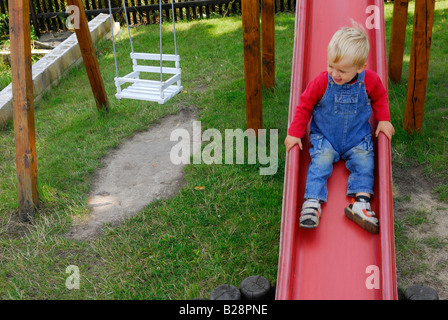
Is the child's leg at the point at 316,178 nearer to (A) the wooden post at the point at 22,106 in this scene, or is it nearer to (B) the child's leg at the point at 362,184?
(B) the child's leg at the point at 362,184

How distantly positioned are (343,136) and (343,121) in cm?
10

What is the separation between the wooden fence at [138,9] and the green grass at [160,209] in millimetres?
3461

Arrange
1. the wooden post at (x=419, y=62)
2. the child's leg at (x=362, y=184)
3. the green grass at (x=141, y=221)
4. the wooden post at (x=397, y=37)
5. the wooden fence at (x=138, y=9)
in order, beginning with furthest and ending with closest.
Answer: the wooden fence at (x=138, y=9)
the wooden post at (x=397, y=37)
the wooden post at (x=419, y=62)
the green grass at (x=141, y=221)
the child's leg at (x=362, y=184)

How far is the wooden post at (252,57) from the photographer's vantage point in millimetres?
4309

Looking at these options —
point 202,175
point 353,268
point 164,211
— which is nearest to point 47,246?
point 164,211

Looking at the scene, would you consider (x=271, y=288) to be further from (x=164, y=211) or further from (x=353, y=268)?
(x=164, y=211)

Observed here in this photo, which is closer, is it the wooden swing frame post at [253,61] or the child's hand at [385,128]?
the child's hand at [385,128]

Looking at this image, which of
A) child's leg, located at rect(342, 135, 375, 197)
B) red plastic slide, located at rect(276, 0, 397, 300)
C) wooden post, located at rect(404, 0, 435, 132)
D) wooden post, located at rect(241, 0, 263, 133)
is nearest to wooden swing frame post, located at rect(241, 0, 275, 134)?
wooden post, located at rect(241, 0, 263, 133)

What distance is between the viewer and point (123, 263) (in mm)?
3344

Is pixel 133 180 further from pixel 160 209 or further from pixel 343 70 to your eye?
pixel 343 70

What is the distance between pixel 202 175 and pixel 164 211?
25.1 inches

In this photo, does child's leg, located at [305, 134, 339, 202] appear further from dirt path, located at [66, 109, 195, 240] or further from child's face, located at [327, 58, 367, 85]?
dirt path, located at [66, 109, 195, 240]

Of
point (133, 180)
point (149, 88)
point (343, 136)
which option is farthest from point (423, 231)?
point (149, 88)

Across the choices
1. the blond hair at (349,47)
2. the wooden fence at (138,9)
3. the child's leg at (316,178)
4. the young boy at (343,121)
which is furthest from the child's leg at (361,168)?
the wooden fence at (138,9)
